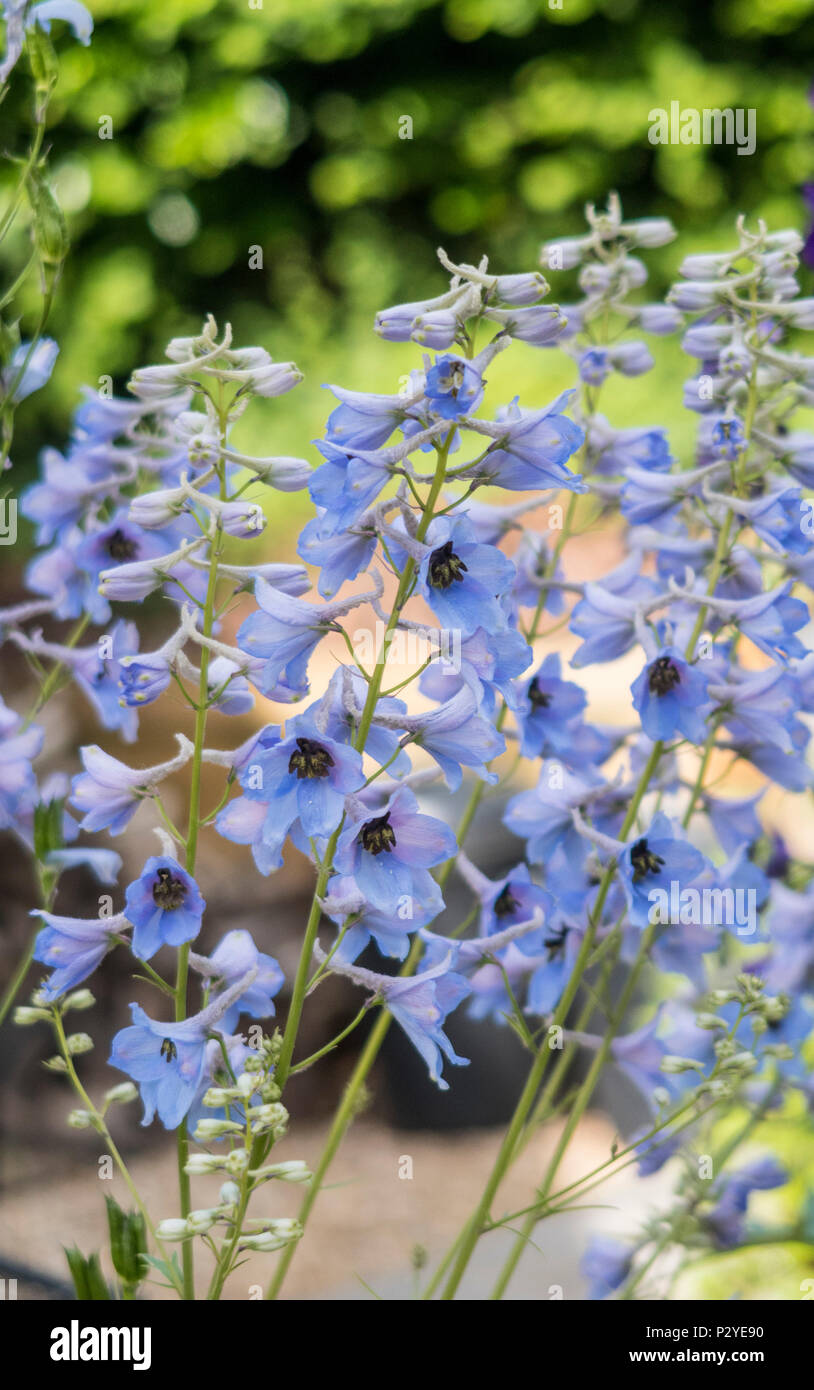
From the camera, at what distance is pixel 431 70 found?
14.9ft

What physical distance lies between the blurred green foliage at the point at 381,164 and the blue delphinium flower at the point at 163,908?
3.65 meters

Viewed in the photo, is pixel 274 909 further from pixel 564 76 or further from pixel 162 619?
pixel 564 76

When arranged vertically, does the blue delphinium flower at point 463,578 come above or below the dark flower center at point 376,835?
above

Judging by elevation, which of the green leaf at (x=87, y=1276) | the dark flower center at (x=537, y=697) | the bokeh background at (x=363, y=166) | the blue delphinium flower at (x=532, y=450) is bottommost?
the green leaf at (x=87, y=1276)

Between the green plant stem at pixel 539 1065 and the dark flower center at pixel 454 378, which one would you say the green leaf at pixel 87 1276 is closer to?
the green plant stem at pixel 539 1065

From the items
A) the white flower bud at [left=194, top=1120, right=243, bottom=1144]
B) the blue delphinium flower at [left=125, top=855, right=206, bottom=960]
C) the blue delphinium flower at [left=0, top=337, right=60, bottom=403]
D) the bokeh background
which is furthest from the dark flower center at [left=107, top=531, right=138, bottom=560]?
the bokeh background

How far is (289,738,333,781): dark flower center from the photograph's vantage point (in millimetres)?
754

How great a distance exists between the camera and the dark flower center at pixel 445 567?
77cm

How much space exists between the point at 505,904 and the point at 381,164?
13.1 ft

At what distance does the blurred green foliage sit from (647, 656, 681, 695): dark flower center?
3461 millimetres

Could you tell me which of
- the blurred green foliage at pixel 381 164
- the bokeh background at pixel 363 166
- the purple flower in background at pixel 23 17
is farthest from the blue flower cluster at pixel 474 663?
the blurred green foliage at pixel 381 164

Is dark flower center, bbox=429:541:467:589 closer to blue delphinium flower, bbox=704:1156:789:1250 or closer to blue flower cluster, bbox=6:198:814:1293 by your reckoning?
blue flower cluster, bbox=6:198:814:1293

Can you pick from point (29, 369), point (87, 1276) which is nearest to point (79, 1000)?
point (87, 1276)

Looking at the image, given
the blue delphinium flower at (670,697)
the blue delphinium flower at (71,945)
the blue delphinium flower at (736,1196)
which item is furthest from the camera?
the blue delphinium flower at (736,1196)
